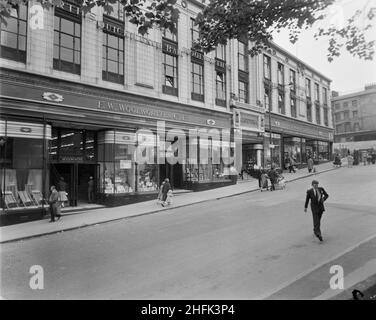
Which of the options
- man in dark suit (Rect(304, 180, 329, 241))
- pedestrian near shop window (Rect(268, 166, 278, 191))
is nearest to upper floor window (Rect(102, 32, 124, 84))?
pedestrian near shop window (Rect(268, 166, 278, 191))

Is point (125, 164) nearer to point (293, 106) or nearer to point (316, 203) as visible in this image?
point (316, 203)

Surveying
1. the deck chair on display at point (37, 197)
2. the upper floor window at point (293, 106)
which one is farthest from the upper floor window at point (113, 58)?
the upper floor window at point (293, 106)

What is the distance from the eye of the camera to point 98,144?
65.3ft

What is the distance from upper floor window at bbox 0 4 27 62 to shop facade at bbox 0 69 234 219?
896 mm

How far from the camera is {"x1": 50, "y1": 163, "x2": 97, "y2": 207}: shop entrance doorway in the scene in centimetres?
1780

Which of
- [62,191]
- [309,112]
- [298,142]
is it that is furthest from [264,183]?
[309,112]

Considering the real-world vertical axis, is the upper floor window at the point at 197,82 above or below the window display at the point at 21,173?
above

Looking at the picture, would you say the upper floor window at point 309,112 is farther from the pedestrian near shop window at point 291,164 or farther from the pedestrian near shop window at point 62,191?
the pedestrian near shop window at point 62,191

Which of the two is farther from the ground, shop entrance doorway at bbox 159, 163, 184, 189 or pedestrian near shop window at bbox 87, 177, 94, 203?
shop entrance doorway at bbox 159, 163, 184, 189

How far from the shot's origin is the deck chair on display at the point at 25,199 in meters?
15.6

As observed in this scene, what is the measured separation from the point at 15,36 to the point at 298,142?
103ft

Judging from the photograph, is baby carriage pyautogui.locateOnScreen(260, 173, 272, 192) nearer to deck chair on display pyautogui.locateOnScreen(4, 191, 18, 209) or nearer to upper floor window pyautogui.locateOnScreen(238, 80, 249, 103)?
upper floor window pyautogui.locateOnScreen(238, 80, 249, 103)

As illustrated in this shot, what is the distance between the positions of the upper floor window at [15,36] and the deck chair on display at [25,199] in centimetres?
613
